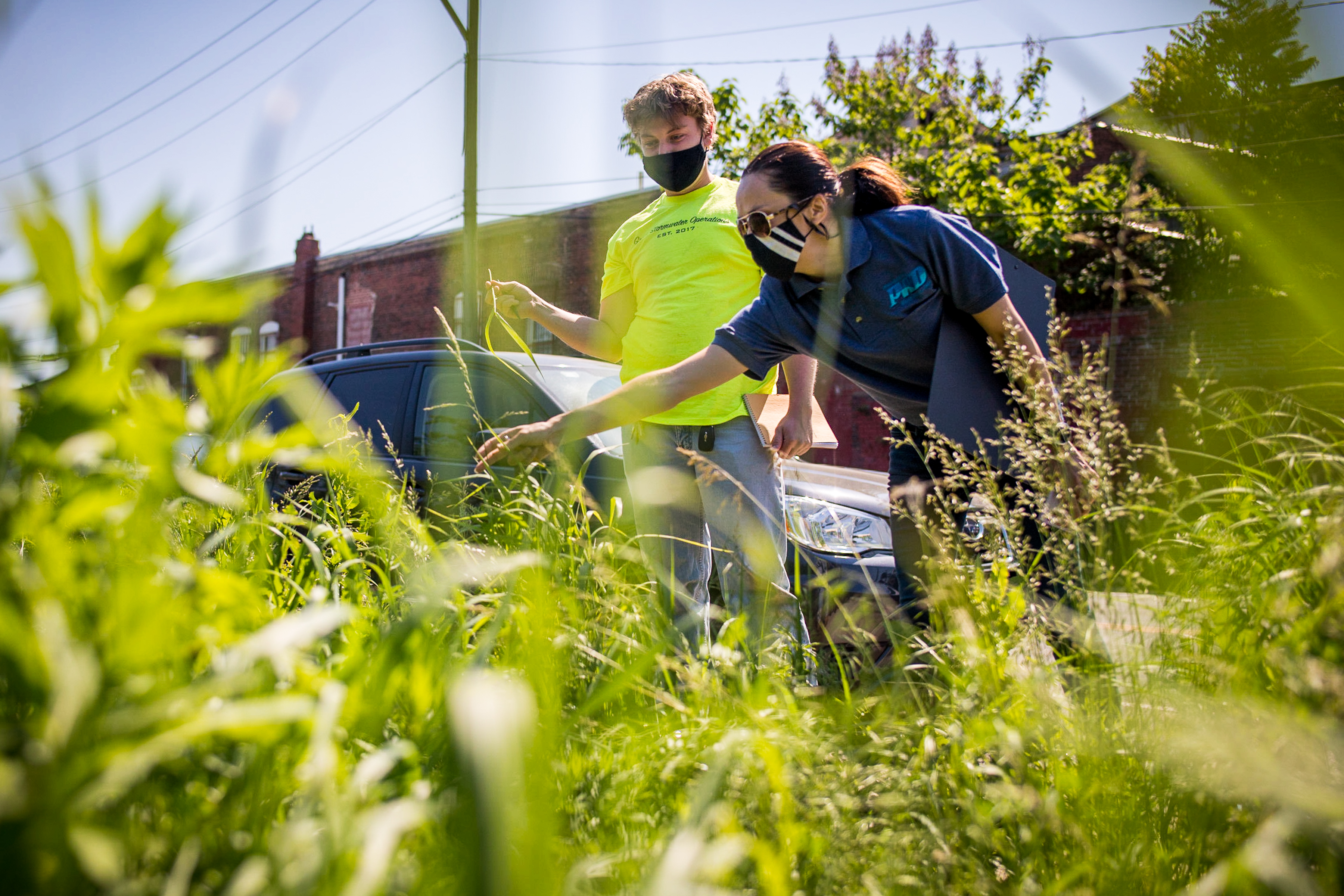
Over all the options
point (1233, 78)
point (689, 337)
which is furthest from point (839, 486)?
point (1233, 78)

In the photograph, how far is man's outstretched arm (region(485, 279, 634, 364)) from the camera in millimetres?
2668

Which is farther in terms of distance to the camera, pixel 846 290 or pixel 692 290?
pixel 692 290

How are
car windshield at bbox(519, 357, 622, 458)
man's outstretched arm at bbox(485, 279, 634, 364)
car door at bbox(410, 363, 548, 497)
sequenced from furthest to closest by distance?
car door at bbox(410, 363, 548, 497)
car windshield at bbox(519, 357, 622, 458)
man's outstretched arm at bbox(485, 279, 634, 364)

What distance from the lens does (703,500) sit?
245 centimetres

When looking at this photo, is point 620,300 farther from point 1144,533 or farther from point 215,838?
point 215,838

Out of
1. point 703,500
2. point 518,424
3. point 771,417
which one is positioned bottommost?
point 703,500

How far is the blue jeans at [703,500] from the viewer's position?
2248 mm

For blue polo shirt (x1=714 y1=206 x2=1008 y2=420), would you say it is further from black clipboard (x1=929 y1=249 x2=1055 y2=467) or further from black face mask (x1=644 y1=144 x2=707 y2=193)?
black face mask (x1=644 y1=144 x2=707 y2=193)

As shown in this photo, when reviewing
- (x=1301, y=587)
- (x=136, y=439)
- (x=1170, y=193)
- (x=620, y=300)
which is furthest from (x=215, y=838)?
(x=1170, y=193)

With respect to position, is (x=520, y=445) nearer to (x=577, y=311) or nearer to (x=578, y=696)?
(x=578, y=696)

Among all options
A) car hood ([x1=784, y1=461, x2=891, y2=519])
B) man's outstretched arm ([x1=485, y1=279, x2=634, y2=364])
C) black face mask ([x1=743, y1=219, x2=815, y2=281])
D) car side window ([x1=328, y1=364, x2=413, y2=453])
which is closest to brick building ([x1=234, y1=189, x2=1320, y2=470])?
car side window ([x1=328, y1=364, x2=413, y2=453])

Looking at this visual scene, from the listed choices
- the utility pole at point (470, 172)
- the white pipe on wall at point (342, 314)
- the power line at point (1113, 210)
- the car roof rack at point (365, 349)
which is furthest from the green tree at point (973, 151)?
the white pipe on wall at point (342, 314)

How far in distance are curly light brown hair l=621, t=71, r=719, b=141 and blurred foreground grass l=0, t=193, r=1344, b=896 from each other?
4.72ft

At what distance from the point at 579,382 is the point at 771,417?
1.71 metres
